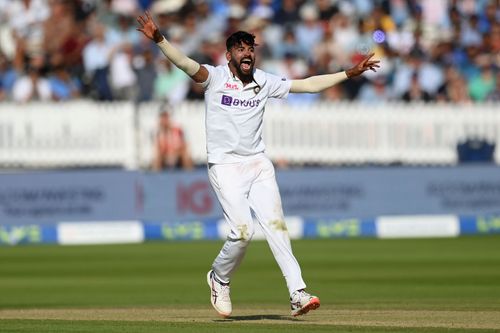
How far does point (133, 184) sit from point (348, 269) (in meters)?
5.31

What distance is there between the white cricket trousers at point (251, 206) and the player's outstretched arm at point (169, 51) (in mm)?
672

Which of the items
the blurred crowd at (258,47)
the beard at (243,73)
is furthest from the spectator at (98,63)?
the beard at (243,73)

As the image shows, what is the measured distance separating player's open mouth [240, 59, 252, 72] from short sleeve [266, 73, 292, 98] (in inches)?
10.8

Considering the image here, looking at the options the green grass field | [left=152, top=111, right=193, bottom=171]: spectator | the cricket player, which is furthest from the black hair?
[left=152, top=111, right=193, bottom=171]: spectator

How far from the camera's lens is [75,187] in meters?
18.0

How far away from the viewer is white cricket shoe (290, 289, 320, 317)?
8.41 meters

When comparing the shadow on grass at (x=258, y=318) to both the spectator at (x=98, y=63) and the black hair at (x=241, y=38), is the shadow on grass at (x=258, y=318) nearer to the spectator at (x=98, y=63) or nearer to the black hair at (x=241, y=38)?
the black hair at (x=241, y=38)

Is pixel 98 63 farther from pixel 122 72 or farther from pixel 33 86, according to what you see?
pixel 33 86

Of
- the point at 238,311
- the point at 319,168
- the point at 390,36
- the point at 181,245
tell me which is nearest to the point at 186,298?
the point at 238,311

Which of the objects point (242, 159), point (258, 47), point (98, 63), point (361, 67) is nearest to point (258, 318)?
point (242, 159)

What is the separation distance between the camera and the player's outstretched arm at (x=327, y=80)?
8.76 metres

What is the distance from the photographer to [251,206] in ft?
28.7

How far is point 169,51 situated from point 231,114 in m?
0.67

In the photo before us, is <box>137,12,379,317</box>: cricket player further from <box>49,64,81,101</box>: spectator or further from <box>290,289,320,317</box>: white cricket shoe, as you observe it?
<box>49,64,81,101</box>: spectator
